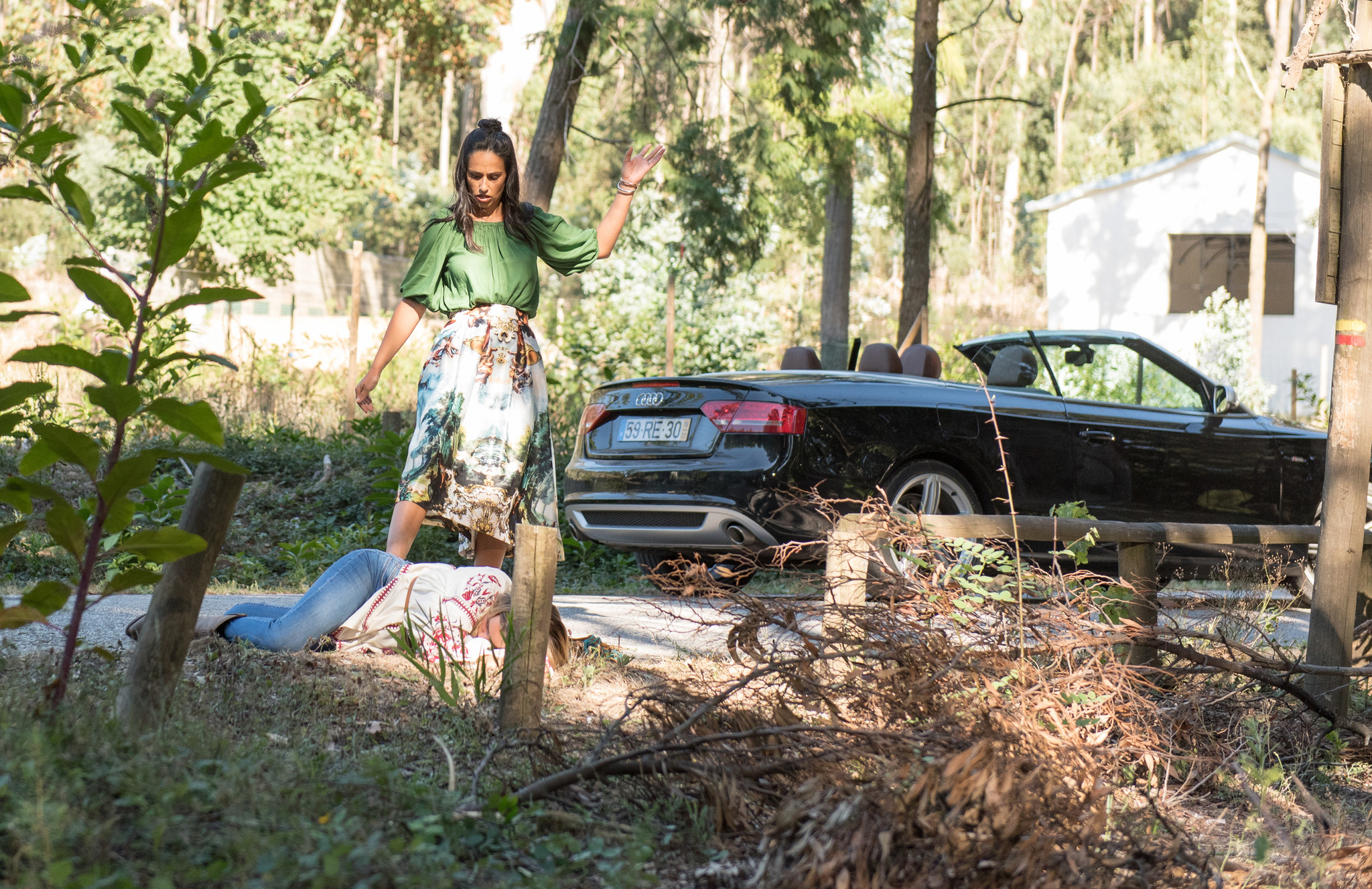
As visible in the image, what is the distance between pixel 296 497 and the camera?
386 inches

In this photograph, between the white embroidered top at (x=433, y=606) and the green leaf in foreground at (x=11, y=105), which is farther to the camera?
the white embroidered top at (x=433, y=606)

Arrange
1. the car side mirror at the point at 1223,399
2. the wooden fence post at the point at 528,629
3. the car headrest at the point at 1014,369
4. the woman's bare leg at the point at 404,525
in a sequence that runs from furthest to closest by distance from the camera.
A: the car side mirror at the point at 1223,399, the car headrest at the point at 1014,369, the woman's bare leg at the point at 404,525, the wooden fence post at the point at 528,629

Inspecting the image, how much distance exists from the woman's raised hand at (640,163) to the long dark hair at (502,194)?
39 centimetres

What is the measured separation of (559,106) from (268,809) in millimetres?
9676

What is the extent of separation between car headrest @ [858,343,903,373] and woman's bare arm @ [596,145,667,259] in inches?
128

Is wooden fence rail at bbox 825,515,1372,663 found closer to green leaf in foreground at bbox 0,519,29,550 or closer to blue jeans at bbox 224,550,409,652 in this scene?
blue jeans at bbox 224,550,409,652

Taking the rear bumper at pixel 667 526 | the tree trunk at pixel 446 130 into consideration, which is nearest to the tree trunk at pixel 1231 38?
the tree trunk at pixel 446 130

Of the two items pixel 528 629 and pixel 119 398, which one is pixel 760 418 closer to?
pixel 528 629

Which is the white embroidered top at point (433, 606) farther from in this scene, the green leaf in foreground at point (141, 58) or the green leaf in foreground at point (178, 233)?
the green leaf in foreground at point (141, 58)

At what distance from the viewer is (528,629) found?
344 cm

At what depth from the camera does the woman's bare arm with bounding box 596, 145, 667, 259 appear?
477 centimetres

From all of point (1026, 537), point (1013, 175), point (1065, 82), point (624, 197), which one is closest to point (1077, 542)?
point (1026, 537)

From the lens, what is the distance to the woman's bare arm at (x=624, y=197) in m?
4.77

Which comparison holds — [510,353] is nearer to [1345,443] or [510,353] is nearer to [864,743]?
[864,743]
